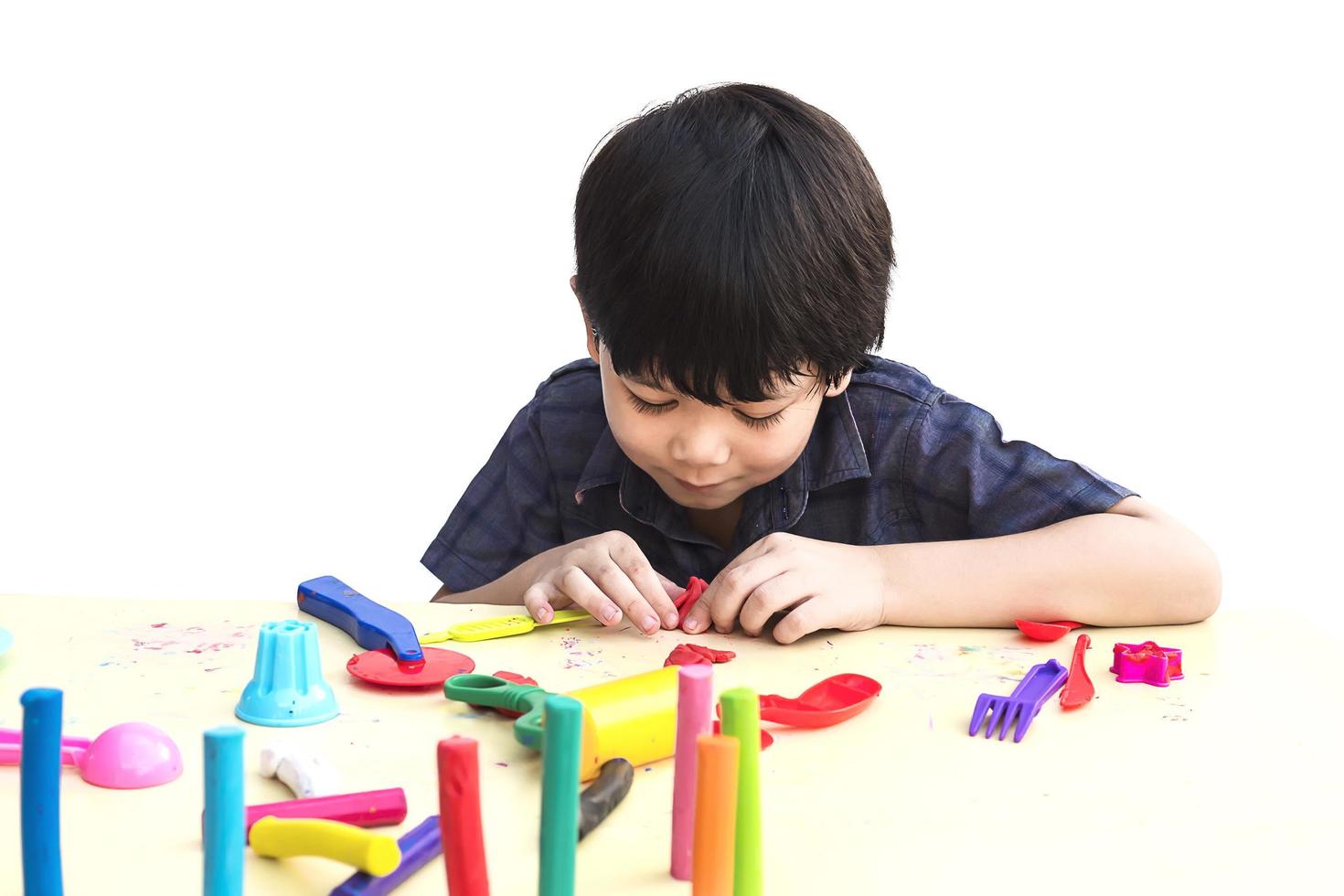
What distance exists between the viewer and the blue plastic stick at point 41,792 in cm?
53

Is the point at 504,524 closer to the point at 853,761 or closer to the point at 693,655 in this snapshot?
the point at 693,655

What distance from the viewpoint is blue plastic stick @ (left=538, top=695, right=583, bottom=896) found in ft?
1.66

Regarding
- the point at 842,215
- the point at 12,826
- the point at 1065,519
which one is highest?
the point at 842,215

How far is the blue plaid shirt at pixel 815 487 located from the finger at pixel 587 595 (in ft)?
1.01

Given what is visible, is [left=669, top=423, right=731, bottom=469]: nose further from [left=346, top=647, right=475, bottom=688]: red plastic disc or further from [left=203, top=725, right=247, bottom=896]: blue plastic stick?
[left=203, top=725, right=247, bottom=896]: blue plastic stick

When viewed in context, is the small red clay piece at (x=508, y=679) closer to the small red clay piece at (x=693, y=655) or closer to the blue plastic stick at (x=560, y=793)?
the small red clay piece at (x=693, y=655)

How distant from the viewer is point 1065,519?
1169 mm

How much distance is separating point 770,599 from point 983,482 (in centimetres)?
33

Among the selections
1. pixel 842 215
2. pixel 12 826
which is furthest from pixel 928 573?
pixel 12 826

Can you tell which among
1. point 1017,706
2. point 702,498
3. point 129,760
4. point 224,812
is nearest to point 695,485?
point 702,498

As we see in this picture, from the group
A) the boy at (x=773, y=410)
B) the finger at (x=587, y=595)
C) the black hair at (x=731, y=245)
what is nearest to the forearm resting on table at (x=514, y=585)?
the boy at (x=773, y=410)

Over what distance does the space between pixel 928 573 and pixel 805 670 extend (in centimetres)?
18

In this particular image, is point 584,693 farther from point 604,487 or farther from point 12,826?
point 604,487

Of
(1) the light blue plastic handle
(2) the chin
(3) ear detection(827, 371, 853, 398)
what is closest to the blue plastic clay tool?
(1) the light blue plastic handle
